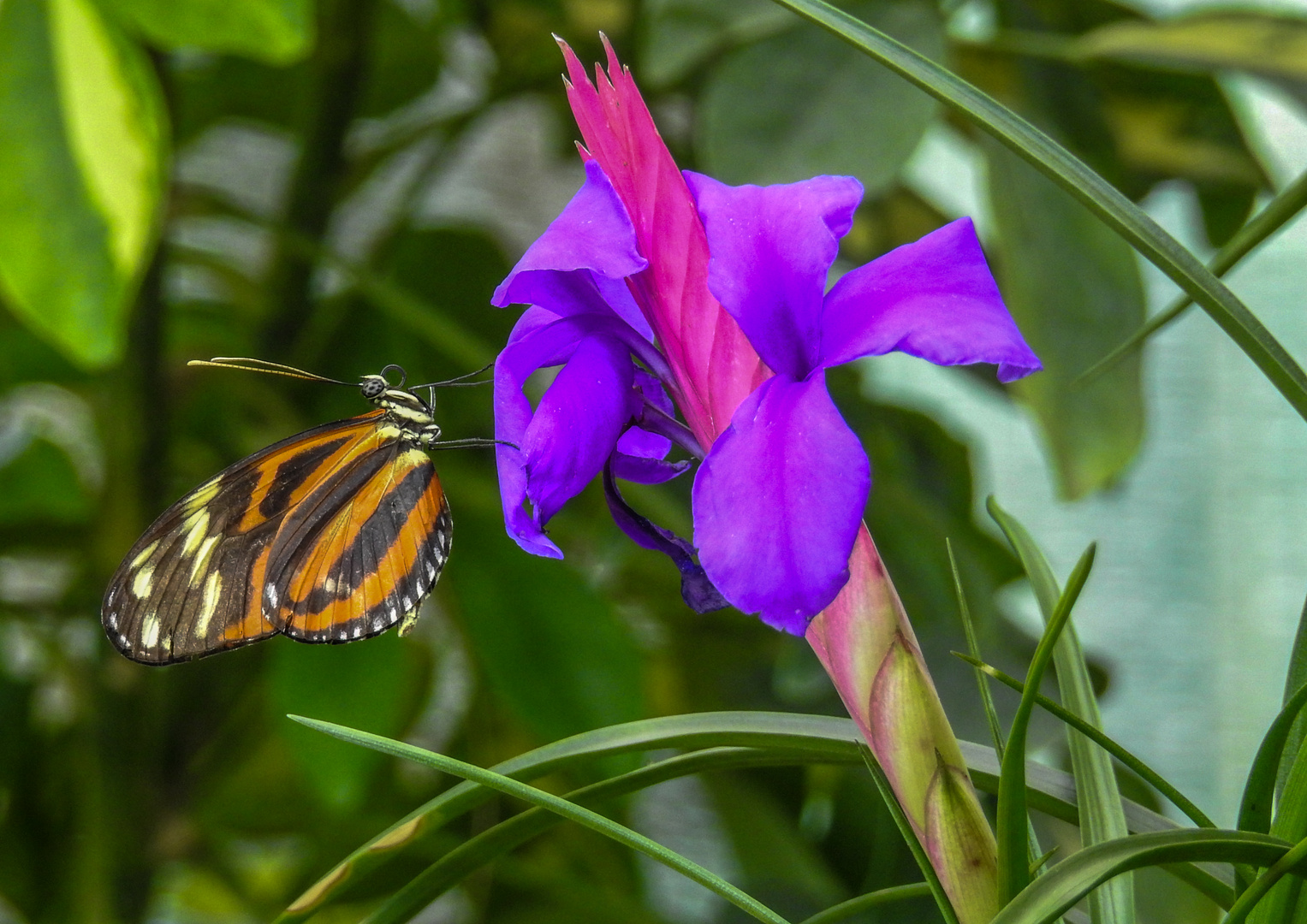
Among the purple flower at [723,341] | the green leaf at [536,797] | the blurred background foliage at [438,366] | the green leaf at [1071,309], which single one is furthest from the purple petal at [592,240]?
the green leaf at [1071,309]

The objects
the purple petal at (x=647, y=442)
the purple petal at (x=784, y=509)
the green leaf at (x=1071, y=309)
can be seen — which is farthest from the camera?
the green leaf at (x=1071, y=309)

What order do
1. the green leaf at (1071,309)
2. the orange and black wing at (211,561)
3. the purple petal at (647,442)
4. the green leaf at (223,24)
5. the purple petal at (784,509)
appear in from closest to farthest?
the purple petal at (784,509), the purple petal at (647,442), the orange and black wing at (211,561), the green leaf at (223,24), the green leaf at (1071,309)

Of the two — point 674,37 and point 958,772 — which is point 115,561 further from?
point 958,772

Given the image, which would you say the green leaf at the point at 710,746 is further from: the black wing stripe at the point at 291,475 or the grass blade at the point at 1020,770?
the black wing stripe at the point at 291,475

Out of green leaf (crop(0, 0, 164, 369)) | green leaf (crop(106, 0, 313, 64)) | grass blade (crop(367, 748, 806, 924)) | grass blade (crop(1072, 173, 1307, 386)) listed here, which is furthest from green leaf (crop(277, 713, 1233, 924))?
green leaf (crop(106, 0, 313, 64))

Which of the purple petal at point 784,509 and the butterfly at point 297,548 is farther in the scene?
the butterfly at point 297,548

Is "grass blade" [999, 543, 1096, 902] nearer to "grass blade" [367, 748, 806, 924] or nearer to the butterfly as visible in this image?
"grass blade" [367, 748, 806, 924]

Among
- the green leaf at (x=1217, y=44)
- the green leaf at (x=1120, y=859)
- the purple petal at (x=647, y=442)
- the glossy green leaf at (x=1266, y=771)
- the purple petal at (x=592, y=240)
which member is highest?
the green leaf at (x=1217, y=44)

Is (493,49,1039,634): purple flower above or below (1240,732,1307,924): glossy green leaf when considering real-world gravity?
above
